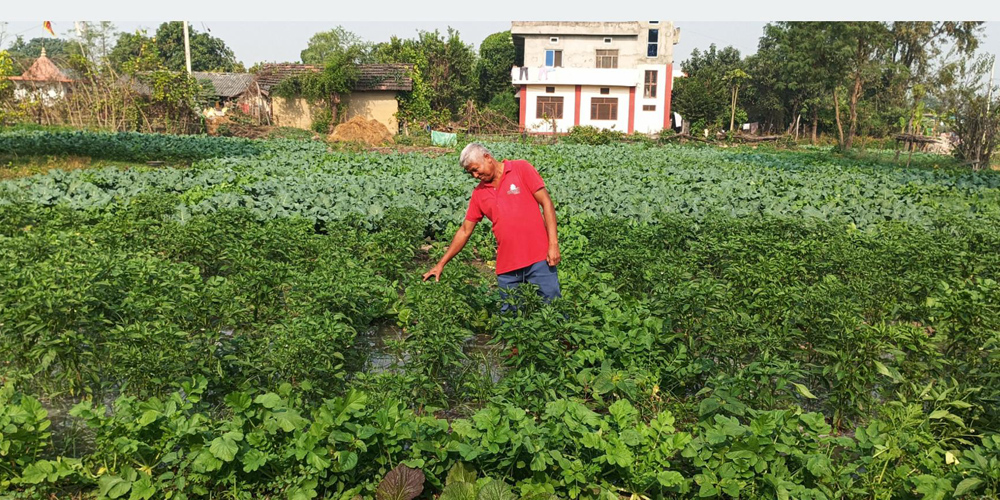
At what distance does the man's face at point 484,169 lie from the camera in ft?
16.5

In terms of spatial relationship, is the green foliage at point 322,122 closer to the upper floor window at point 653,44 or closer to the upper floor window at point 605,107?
the upper floor window at point 605,107

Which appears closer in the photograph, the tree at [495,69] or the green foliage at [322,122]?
the green foliage at [322,122]

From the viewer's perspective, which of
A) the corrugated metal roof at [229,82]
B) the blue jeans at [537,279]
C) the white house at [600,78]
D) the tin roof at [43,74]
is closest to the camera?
the blue jeans at [537,279]

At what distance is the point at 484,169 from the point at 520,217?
456 millimetres

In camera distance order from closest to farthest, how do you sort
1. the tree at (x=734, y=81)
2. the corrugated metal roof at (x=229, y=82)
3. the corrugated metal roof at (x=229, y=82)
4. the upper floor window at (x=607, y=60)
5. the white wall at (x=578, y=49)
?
the white wall at (x=578, y=49) < the upper floor window at (x=607, y=60) < the tree at (x=734, y=81) < the corrugated metal roof at (x=229, y=82) < the corrugated metal roof at (x=229, y=82)

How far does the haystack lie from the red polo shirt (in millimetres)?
24656

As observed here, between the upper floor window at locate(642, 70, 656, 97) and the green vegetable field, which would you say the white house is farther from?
the green vegetable field

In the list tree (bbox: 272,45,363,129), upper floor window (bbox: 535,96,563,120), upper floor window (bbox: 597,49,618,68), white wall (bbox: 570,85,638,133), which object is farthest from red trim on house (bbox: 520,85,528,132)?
tree (bbox: 272,45,363,129)

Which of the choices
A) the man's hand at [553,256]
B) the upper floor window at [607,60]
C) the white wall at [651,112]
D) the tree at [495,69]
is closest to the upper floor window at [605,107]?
the white wall at [651,112]

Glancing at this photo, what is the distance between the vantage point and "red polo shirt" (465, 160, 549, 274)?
5188 millimetres

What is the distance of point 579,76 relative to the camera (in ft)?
132

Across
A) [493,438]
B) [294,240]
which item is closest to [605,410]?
[493,438]

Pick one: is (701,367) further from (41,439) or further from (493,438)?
(41,439)

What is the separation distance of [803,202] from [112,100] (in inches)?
1132
